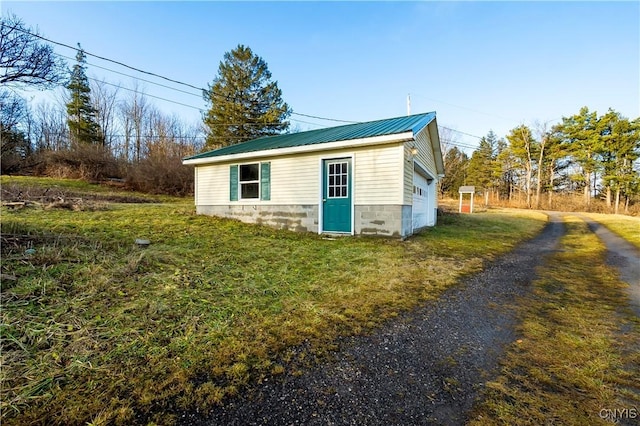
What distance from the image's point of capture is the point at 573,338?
2762 mm

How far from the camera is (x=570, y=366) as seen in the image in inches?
88.8

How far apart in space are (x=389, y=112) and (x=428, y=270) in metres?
20.3

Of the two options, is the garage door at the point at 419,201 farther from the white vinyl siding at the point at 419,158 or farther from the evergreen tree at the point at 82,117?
the evergreen tree at the point at 82,117

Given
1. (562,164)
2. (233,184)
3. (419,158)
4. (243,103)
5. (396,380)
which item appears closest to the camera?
(396,380)

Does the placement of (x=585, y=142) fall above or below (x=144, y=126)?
below

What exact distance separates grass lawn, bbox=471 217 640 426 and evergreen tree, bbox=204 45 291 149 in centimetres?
2171

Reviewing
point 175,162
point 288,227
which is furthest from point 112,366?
point 175,162

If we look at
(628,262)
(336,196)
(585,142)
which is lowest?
(628,262)

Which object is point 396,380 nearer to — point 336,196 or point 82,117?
point 336,196

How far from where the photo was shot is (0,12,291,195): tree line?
1941cm

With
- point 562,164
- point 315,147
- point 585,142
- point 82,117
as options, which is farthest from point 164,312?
point 562,164

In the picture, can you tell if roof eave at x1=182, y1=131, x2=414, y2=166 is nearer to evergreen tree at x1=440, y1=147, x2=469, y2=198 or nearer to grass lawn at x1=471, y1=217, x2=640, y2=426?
grass lawn at x1=471, y1=217, x2=640, y2=426

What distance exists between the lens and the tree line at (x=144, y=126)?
19406 mm

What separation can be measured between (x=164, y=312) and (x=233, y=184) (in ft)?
26.1
